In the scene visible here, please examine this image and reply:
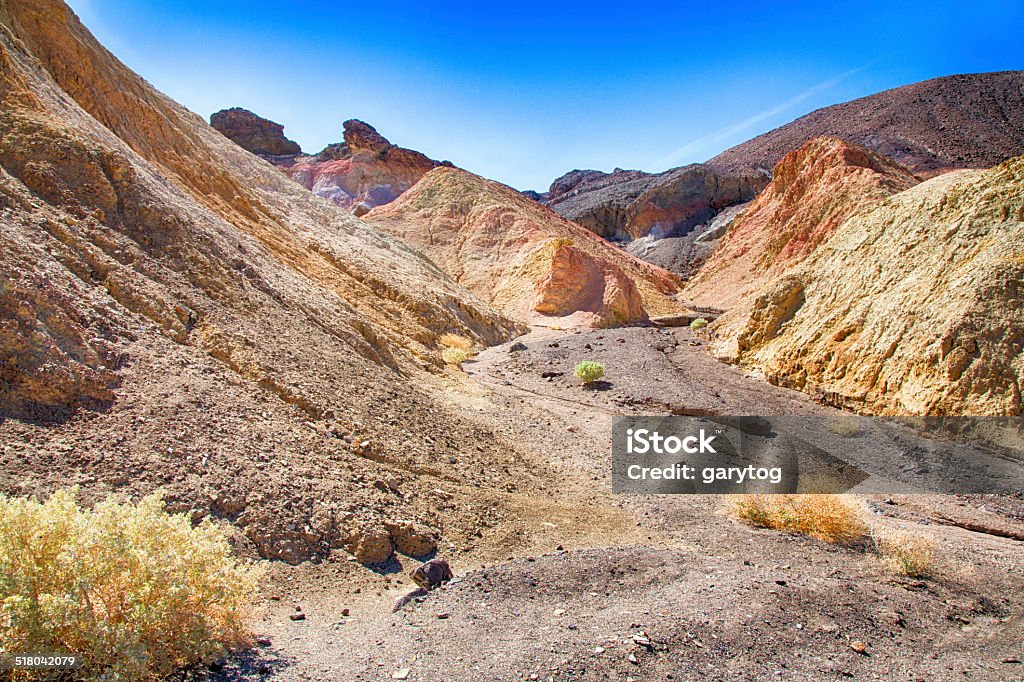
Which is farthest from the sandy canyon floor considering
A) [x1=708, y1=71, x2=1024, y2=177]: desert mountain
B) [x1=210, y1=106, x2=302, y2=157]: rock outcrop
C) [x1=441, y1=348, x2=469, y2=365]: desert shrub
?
[x1=210, y1=106, x2=302, y2=157]: rock outcrop

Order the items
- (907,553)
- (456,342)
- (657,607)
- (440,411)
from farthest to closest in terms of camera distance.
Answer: (456,342) < (440,411) < (907,553) < (657,607)

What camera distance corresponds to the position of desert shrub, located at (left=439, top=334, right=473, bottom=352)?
16.1m

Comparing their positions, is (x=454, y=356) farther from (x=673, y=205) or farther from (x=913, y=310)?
(x=673, y=205)

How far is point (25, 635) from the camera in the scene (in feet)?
7.77

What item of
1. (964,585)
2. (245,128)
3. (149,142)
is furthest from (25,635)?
(245,128)

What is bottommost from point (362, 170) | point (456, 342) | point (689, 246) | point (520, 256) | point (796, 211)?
point (456, 342)

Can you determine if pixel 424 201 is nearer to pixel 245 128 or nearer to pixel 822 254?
pixel 822 254

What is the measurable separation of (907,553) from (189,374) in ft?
23.3

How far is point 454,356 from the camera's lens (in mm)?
15055

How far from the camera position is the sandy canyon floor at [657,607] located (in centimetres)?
322

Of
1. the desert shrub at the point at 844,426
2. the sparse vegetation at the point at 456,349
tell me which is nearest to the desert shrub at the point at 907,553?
the desert shrub at the point at 844,426

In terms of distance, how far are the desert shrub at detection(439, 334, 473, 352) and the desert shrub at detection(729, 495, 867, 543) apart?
10.6 m

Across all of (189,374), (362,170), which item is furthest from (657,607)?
(362,170)

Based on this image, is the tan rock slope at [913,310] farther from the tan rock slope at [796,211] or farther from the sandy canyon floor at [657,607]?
the tan rock slope at [796,211]
